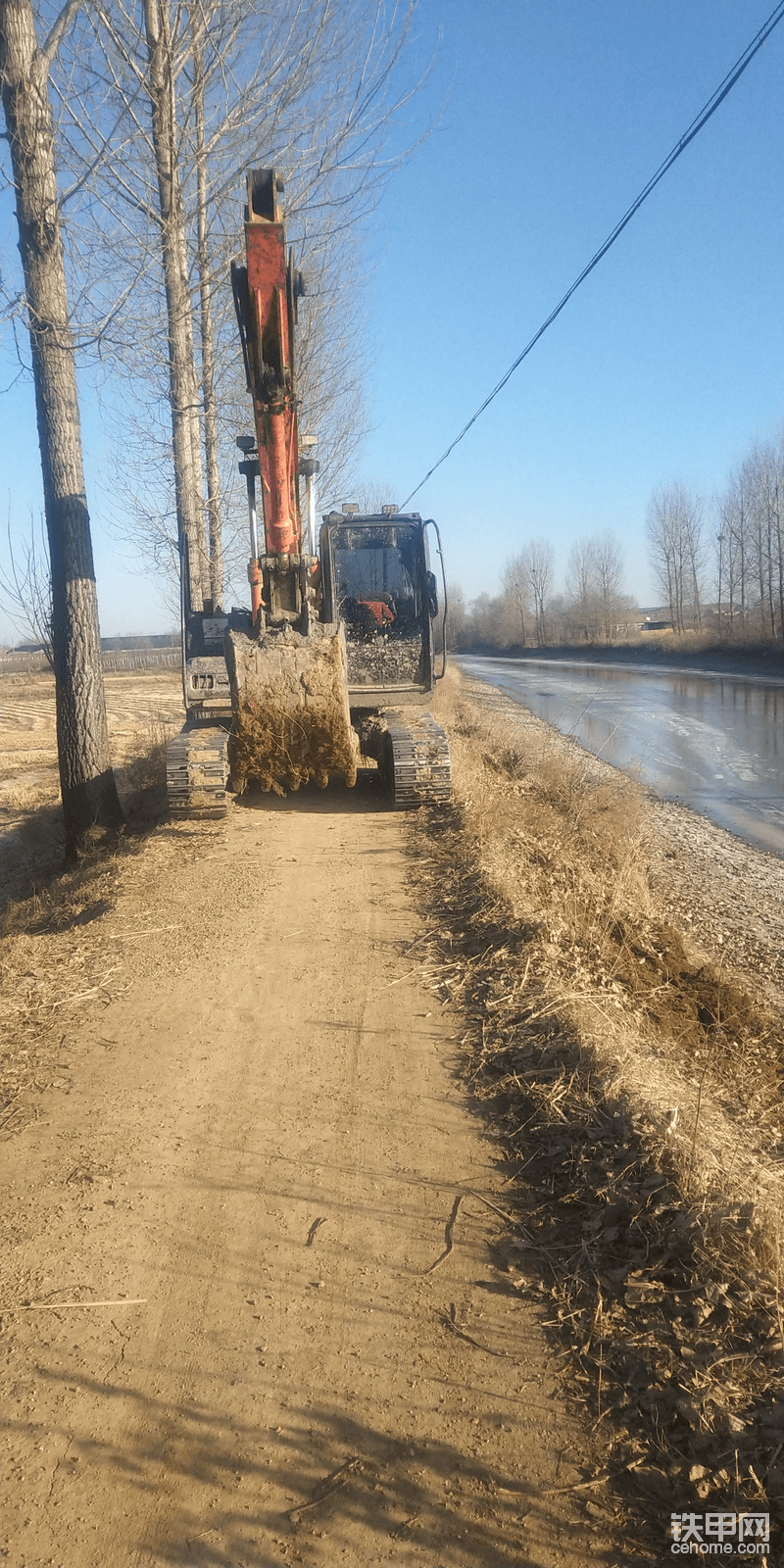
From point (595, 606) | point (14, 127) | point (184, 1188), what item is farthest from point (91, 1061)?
point (595, 606)

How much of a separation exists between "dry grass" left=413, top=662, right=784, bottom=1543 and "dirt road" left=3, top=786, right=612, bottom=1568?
16 centimetres

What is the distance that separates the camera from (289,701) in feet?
27.8

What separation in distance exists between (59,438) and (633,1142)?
327 inches

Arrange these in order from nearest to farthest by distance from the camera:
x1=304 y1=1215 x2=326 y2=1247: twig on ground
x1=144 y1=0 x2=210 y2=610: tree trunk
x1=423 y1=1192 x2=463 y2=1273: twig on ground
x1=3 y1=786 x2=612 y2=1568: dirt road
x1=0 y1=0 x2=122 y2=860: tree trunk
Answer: x1=3 y1=786 x2=612 y2=1568: dirt road < x1=423 y1=1192 x2=463 y2=1273: twig on ground < x1=304 y1=1215 x2=326 y2=1247: twig on ground < x1=0 y1=0 x2=122 y2=860: tree trunk < x1=144 y1=0 x2=210 y2=610: tree trunk

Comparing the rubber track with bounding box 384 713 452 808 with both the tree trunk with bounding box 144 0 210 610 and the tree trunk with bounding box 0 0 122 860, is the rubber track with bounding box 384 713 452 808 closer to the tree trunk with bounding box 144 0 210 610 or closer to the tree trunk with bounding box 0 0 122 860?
the tree trunk with bounding box 0 0 122 860

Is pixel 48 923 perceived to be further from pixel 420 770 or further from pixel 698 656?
pixel 698 656

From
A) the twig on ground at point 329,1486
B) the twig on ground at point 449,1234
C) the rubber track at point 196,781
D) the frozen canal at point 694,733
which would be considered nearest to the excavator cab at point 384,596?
the rubber track at point 196,781

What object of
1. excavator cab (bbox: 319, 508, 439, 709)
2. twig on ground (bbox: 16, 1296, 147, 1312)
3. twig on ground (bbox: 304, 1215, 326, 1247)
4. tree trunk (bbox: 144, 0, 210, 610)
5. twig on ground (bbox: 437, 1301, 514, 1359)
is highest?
tree trunk (bbox: 144, 0, 210, 610)

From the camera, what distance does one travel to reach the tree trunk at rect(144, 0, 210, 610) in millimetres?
11141

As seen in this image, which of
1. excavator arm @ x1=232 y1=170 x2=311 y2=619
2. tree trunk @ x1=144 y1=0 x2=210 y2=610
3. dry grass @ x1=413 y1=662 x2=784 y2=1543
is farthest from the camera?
tree trunk @ x1=144 y1=0 x2=210 y2=610

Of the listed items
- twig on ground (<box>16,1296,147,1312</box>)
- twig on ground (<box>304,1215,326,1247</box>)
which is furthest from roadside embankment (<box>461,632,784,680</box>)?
twig on ground (<box>16,1296,147,1312</box>)

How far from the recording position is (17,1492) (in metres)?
Answer: 2.31

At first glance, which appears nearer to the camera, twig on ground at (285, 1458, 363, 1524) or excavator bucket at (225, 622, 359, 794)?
twig on ground at (285, 1458, 363, 1524)

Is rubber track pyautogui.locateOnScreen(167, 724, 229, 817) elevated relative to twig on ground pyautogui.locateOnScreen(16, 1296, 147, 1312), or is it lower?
elevated
